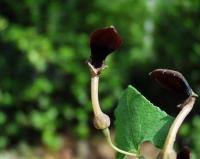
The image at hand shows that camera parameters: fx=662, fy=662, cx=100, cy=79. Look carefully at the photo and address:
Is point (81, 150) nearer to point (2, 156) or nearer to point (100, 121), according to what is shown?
point (2, 156)

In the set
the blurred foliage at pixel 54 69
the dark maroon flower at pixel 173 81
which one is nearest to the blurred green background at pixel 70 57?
the blurred foliage at pixel 54 69

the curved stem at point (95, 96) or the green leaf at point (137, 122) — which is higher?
the curved stem at point (95, 96)

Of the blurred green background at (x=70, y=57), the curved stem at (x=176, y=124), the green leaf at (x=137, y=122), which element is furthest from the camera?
the blurred green background at (x=70, y=57)

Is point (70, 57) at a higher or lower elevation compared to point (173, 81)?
lower

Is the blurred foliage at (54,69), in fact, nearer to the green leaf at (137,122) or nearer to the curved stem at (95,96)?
the green leaf at (137,122)

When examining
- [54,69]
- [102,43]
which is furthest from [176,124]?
[54,69]

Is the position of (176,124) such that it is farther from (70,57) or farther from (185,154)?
(70,57)

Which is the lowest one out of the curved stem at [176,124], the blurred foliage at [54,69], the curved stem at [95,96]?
the blurred foliage at [54,69]
